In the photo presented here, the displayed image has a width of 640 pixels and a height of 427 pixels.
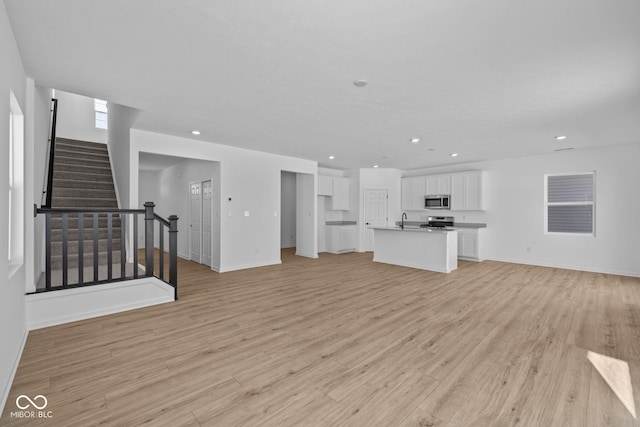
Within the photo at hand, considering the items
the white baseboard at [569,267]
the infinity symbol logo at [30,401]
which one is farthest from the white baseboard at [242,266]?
the white baseboard at [569,267]

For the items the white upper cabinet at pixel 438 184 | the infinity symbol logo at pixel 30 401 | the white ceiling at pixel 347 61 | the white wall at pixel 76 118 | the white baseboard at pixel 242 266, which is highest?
the white wall at pixel 76 118

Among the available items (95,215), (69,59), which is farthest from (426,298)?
(69,59)

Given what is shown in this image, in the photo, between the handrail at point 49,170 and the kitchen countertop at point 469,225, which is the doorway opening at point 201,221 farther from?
the kitchen countertop at point 469,225

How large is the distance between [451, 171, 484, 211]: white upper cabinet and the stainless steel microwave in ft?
0.44

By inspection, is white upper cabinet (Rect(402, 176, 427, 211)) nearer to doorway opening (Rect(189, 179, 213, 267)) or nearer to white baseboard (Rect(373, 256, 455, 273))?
A: white baseboard (Rect(373, 256, 455, 273))

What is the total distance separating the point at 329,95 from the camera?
342 centimetres

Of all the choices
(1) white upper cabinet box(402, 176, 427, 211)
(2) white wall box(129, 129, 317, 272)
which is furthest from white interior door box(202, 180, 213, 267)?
(1) white upper cabinet box(402, 176, 427, 211)

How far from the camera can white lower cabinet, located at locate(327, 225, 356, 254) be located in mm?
8719

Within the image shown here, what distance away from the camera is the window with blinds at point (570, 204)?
6.21m

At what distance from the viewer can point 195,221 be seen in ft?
23.6

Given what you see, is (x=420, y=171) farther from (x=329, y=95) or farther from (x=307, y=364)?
(x=307, y=364)

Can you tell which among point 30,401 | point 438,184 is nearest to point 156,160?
point 30,401

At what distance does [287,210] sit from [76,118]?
651cm

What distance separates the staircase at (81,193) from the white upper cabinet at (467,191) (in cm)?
773
